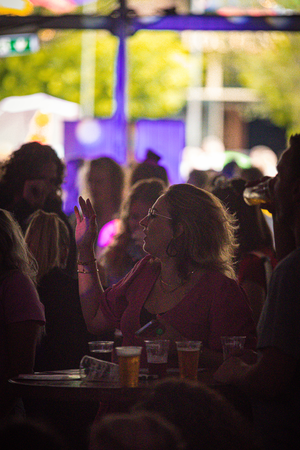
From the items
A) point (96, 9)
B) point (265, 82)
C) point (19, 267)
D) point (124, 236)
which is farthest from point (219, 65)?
point (19, 267)

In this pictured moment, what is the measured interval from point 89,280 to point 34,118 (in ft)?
28.2

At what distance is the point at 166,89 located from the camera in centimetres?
3120

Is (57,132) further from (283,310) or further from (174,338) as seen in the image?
(283,310)

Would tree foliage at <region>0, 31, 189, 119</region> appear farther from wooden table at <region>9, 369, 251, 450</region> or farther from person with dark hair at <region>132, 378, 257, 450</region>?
person with dark hair at <region>132, 378, 257, 450</region>

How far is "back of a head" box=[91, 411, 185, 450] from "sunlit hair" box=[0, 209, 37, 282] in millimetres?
1623

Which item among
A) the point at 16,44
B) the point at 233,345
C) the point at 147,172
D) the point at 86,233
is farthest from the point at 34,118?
the point at 233,345

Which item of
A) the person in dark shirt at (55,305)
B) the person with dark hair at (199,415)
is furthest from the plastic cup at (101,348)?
the person with dark hair at (199,415)

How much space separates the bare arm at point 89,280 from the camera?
3273 mm

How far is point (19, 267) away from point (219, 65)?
3191 cm

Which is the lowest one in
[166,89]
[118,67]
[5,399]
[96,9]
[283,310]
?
[5,399]

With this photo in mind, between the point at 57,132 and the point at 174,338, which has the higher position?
the point at 57,132

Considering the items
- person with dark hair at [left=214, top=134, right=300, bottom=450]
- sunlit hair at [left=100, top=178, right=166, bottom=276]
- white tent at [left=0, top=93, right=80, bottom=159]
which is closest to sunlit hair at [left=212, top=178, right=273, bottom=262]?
sunlit hair at [left=100, top=178, right=166, bottom=276]

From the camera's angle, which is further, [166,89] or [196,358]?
[166,89]

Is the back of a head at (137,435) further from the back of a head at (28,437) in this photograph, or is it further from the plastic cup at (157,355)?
the plastic cup at (157,355)
